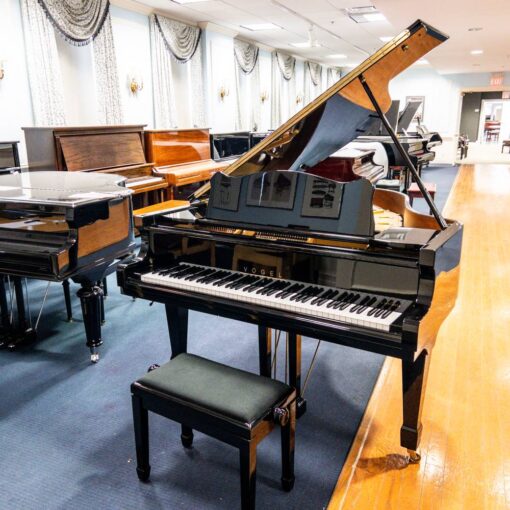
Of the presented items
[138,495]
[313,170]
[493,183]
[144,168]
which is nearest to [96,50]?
[144,168]

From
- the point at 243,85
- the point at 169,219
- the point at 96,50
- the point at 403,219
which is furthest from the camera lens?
the point at 243,85

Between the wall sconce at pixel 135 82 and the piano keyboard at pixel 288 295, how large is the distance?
6.10m

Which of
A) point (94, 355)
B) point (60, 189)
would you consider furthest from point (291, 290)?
point (60, 189)

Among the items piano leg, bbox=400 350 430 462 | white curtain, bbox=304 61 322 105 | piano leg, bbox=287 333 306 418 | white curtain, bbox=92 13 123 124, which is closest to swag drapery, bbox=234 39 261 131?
white curtain, bbox=304 61 322 105

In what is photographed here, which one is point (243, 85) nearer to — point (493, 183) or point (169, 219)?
point (493, 183)

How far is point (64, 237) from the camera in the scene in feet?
8.76

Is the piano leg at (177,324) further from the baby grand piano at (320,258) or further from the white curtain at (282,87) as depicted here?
the white curtain at (282,87)

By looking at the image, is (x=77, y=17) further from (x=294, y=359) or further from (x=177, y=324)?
(x=294, y=359)

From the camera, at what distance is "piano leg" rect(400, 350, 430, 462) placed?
1828 millimetres

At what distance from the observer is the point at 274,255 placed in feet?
6.35

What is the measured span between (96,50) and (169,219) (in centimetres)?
532

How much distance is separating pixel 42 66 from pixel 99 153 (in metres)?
1.86

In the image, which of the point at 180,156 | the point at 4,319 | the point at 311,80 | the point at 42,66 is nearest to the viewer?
the point at 4,319

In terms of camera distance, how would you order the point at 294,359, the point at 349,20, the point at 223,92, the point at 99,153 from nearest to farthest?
the point at 294,359 < the point at 99,153 < the point at 349,20 < the point at 223,92
